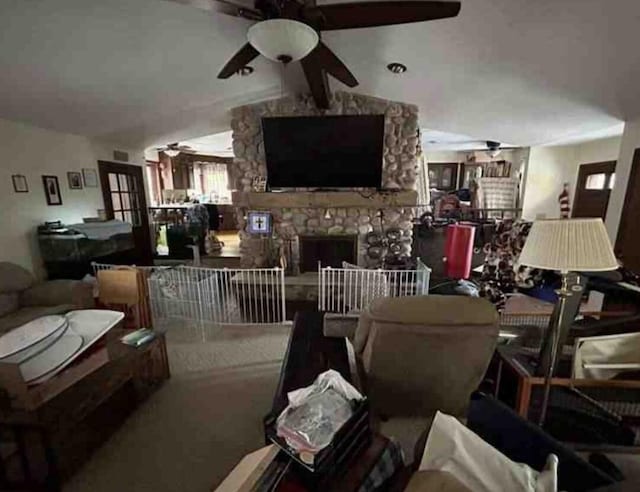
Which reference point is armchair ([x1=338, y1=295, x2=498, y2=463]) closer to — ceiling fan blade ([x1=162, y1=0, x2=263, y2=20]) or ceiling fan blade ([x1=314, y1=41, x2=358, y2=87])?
ceiling fan blade ([x1=162, y1=0, x2=263, y2=20])

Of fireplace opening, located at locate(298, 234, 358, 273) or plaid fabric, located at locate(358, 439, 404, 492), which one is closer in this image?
plaid fabric, located at locate(358, 439, 404, 492)

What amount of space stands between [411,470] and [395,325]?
60cm

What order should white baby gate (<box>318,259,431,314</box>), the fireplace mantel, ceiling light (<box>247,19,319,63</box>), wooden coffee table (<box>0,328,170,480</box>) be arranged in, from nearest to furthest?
1. wooden coffee table (<box>0,328,170,480</box>)
2. ceiling light (<box>247,19,319,63</box>)
3. white baby gate (<box>318,259,431,314</box>)
4. the fireplace mantel

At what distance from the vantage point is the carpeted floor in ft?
5.55

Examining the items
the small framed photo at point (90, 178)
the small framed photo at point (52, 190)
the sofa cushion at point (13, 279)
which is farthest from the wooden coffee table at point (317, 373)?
the small framed photo at point (90, 178)

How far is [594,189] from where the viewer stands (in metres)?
5.39

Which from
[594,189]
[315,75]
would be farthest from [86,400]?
[594,189]

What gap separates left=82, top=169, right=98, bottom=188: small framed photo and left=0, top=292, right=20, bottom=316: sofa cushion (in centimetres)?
206

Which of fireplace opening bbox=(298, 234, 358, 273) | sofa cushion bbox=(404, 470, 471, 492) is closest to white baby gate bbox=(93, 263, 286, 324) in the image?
fireplace opening bbox=(298, 234, 358, 273)

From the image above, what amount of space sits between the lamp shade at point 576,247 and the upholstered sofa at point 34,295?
3575mm

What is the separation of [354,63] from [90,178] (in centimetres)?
391

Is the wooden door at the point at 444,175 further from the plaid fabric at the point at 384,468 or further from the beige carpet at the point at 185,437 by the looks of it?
the plaid fabric at the point at 384,468

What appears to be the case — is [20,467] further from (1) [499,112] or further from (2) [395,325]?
(1) [499,112]

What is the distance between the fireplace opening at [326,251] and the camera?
16.3 feet
